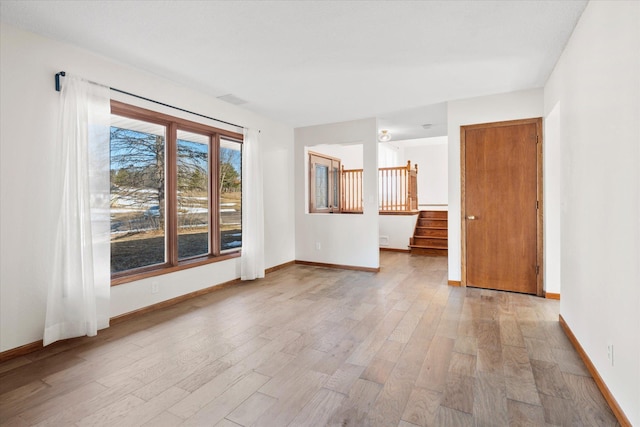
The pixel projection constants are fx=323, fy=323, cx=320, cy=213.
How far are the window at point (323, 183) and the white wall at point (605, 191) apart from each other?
420 cm

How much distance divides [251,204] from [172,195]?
115cm

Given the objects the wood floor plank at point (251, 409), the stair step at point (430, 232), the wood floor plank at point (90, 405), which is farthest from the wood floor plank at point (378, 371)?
the stair step at point (430, 232)

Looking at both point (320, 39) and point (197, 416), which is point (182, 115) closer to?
point (320, 39)

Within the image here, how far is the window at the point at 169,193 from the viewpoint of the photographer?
3443 mm

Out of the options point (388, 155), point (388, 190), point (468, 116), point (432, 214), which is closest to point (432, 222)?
point (432, 214)

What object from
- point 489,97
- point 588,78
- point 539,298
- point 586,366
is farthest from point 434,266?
point 588,78

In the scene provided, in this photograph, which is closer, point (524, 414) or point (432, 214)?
point (524, 414)

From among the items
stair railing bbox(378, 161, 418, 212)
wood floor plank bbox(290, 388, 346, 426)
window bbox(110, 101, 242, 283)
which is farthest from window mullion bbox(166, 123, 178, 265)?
stair railing bbox(378, 161, 418, 212)

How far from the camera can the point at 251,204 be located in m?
4.74

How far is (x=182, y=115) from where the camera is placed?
3.94m

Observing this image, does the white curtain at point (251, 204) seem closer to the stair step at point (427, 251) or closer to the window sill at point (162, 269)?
the window sill at point (162, 269)

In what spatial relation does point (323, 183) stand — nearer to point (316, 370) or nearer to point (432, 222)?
point (432, 222)

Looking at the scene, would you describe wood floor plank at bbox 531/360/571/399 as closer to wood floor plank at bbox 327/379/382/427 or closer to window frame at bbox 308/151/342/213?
wood floor plank at bbox 327/379/382/427

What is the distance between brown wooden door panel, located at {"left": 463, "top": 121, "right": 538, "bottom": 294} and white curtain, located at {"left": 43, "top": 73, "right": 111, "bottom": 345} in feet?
14.0
